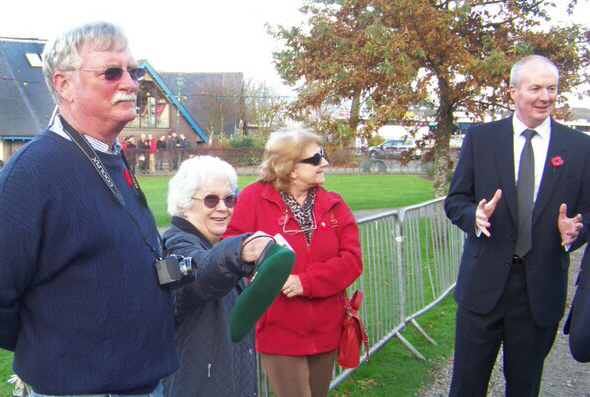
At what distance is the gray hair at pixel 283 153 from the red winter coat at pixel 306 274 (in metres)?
0.08

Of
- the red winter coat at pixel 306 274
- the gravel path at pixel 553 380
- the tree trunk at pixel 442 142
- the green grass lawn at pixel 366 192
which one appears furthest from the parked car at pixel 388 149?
the red winter coat at pixel 306 274

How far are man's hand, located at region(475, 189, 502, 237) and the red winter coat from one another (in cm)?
74

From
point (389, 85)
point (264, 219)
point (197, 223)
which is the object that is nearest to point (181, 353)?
point (197, 223)

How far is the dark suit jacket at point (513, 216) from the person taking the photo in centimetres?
337

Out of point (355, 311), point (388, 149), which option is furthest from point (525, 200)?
point (388, 149)

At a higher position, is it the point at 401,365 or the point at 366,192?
the point at 401,365

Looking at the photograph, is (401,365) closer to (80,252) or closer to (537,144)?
(537,144)

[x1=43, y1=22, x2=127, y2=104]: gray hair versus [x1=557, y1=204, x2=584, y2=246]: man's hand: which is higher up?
[x1=43, y1=22, x2=127, y2=104]: gray hair

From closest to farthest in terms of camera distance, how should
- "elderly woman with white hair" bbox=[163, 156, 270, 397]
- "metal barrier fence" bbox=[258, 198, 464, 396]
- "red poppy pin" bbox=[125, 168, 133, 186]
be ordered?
"elderly woman with white hair" bbox=[163, 156, 270, 397]
"red poppy pin" bbox=[125, 168, 133, 186]
"metal barrier fence" bbox=[258, 198, 464, 396]

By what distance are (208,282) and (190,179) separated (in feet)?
2.53

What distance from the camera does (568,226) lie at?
10.4 ft

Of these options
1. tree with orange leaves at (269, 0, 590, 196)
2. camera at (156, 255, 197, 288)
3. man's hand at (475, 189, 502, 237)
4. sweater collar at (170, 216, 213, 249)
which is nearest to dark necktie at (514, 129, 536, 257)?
man's hand at (475, 189, 502, 237)

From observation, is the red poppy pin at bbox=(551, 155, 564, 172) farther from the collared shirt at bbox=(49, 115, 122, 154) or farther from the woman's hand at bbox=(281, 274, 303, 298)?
the collared shirt at bbox=(49, 115, 122, 154)

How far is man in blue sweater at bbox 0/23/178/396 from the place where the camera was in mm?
1793
